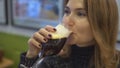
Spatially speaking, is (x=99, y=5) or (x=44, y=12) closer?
(x=99, y=5)

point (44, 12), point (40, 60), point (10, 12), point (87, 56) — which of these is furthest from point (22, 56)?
point (10, 12)

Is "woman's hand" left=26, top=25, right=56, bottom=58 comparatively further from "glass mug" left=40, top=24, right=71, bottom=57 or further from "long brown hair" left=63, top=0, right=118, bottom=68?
"long brown hair" left=63, top=0, right=118, bottom=68

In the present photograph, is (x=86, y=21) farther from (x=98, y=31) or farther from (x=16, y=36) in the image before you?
(x=16, y=36)

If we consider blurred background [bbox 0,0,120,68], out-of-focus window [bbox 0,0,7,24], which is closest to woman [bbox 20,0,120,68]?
blurred background [bbox 0,0,120,68]

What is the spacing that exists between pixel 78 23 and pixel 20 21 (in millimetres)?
1646

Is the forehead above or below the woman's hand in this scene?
above

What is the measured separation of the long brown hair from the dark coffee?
13cm

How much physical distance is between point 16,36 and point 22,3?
0.36m

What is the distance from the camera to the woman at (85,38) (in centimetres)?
92

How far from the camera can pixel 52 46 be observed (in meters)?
0.90

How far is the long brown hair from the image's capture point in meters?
Answer: 0.92

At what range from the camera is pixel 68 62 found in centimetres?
102

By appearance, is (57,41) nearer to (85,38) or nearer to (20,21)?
(85,38)

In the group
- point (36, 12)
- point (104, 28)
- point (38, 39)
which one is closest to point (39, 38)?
point (38, 39)
